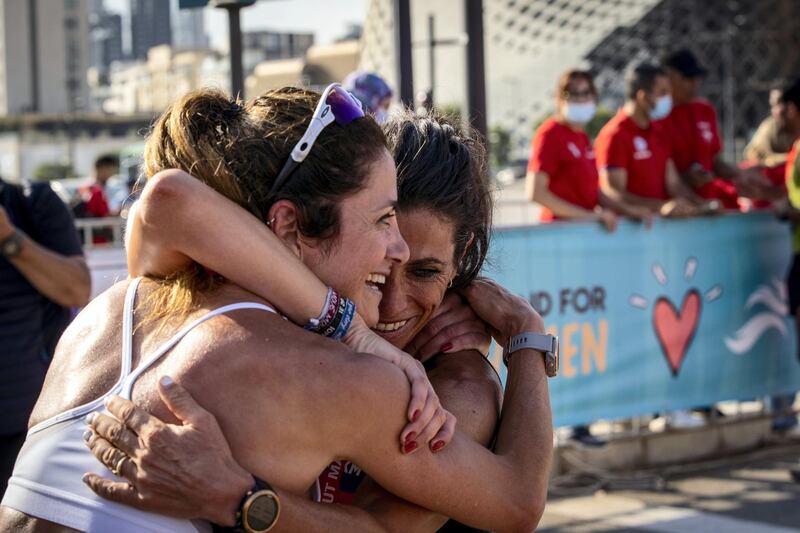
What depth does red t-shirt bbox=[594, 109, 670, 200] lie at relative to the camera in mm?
7539

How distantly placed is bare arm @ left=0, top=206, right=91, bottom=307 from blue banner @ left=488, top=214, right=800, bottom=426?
2.29 meters

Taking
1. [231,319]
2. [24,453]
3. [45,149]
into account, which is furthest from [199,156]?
[45,149]

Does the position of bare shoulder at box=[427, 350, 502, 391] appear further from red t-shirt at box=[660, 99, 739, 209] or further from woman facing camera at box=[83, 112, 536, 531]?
red t-shirt at box=[660, 99, 739, 209]

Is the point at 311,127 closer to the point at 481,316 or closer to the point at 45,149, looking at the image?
the point at 481,316

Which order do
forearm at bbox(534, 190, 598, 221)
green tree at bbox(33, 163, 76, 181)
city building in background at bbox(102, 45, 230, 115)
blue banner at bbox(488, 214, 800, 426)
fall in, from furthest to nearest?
city building in background at bbox(102, 45, 230, 115)
green tree at bbox(33, 163, 76, 181)
forearm at bbox(534, 190, 598, 221)
blue banner at bbox(488, 214, 800, 426)

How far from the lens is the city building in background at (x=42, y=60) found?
92.9 m

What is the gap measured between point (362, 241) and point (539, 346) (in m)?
0.63

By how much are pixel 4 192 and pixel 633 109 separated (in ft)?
15.0

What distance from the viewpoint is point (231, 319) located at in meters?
1.91

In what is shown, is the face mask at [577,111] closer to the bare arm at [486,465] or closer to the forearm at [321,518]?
the bare arm at [486,465]

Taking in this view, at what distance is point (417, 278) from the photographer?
2.42 m

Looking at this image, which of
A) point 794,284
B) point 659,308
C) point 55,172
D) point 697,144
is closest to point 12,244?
point 659,308

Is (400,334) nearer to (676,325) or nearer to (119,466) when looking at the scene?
(119,466)

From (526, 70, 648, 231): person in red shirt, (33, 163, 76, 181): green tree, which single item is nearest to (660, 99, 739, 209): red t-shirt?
(526, 70, 648, 231): person in red shirt
